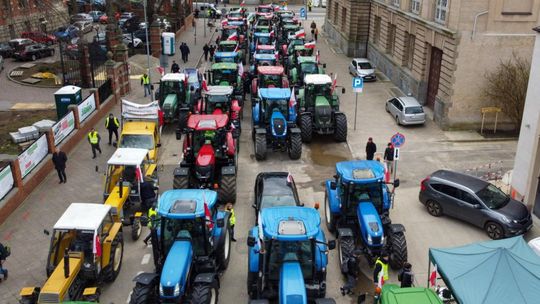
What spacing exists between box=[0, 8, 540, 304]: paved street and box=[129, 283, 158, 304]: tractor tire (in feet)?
6.23

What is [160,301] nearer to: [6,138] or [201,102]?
[201,102]

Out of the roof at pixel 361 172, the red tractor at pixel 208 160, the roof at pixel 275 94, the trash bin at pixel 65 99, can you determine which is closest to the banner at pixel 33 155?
the trash bin at pixel 65 99

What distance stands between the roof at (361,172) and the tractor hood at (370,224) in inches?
26.0

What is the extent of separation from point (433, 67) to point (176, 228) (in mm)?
19342

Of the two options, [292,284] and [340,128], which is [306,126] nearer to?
[340,128]

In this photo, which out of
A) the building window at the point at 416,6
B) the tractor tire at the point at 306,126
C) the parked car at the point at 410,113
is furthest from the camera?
the building window at the point at 416,6

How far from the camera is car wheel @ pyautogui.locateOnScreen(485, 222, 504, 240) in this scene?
1495cm

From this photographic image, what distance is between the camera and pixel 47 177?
19.2m

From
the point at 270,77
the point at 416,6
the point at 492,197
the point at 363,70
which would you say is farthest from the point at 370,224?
the point at 363,70

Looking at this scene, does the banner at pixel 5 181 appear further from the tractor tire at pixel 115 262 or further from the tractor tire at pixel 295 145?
the tractor tire at pixel 295 145

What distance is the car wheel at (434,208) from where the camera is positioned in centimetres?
1634

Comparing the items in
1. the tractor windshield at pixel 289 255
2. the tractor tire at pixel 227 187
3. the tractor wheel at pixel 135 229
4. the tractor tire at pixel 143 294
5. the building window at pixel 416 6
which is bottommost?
the tractor wheel at pixel 135 229

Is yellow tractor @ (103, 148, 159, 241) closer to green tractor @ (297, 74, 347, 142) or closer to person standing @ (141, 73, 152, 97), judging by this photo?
green tractor @ (297, 74, 347, 142)

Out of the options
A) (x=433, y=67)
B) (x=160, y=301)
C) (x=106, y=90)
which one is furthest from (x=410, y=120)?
(x=160, y=301)
